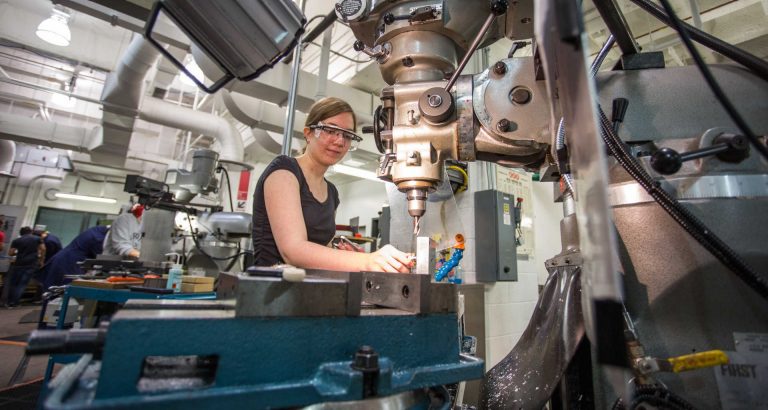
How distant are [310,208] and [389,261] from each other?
0.47 m

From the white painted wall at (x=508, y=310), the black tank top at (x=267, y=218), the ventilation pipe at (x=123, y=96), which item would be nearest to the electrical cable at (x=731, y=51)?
the black tank top at (x=267, y=218)

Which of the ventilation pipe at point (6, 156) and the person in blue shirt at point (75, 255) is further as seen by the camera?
the ventilation pipe at point (6, 156)

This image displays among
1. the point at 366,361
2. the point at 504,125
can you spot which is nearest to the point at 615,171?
the point at 504,125

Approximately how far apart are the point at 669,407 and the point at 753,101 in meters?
0.53

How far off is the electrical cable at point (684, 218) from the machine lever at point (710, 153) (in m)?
0.04

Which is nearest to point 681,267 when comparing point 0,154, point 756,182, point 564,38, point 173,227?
point 756,182

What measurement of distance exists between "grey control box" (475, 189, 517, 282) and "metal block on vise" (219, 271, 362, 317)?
1746 millimetres

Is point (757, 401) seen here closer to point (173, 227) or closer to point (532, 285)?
point (532, 285)

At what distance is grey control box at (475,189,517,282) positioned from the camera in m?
2.07

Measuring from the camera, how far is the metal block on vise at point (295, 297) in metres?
0.43

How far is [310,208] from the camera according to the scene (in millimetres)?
1168

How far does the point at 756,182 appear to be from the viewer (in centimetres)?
52

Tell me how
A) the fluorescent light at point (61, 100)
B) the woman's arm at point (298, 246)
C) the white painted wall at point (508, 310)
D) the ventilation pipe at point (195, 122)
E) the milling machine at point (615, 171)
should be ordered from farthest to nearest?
the fluorescent light at point (61, 100) < the ventilation pipe at point (195, 122) < the white painted wall at point (508, 310) < the woman's arm at point (298, 246) < the milling machine at point (615, 171)

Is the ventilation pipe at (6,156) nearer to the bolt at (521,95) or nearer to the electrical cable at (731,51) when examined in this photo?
the bolt at (521,95)
